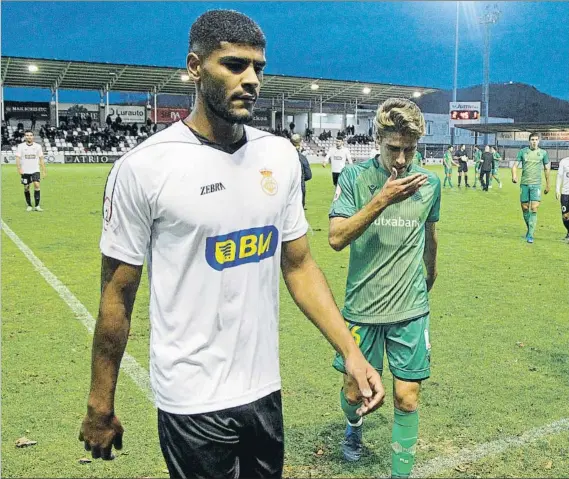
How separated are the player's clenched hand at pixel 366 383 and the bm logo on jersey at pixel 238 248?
0.54m

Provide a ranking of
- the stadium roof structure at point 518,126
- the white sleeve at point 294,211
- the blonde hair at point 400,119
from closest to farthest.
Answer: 1. the white sleeve at point 294,211
2. the blonde hair at point 400,119
3. the stadium roof structure at point 518,126

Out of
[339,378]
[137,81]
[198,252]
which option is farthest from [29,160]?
[137,81]

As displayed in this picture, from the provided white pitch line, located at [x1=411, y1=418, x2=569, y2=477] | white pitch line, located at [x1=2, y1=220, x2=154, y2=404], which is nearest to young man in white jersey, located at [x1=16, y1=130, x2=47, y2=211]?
white pitch line, located at [x1=2, y1=220, x2=154, y2=404]

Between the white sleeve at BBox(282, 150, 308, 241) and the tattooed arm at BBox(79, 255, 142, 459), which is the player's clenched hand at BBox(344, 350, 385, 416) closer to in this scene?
the white sleeve at BBox(282, 150, 308, 241)

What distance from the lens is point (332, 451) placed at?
171 inches

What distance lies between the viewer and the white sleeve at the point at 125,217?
89.5 inches

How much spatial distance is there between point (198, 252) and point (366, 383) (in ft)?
2.69

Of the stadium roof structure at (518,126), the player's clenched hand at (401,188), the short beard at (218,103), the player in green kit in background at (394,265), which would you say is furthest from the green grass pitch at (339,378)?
the stadium roof structure at (518,126)

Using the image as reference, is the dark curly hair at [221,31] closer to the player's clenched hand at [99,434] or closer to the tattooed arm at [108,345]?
the tattooed arm at [108,345]

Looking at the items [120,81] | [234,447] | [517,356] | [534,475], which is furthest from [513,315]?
[120,81]

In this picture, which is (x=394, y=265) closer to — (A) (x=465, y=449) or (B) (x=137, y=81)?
(A) (x=465, y=449)

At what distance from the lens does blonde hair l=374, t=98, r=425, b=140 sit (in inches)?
146

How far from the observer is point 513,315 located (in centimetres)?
773

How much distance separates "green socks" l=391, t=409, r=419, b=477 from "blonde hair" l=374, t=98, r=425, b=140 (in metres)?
1.60
